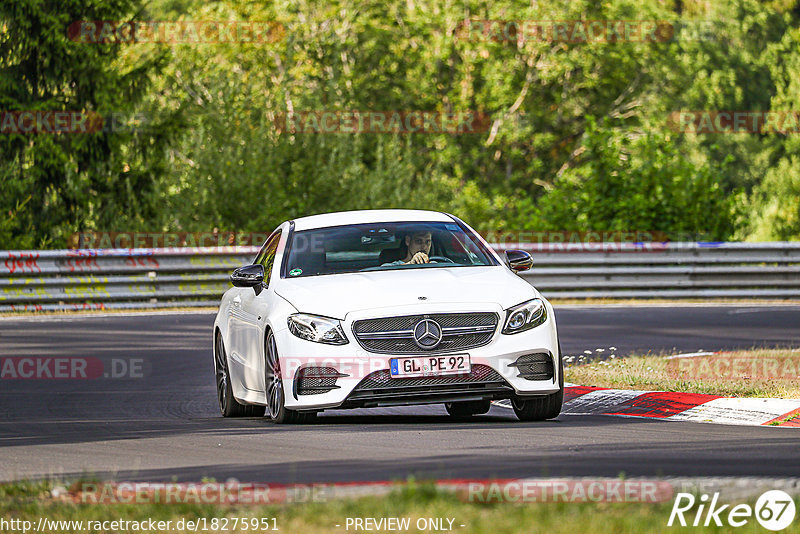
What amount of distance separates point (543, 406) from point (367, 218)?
2208 mm

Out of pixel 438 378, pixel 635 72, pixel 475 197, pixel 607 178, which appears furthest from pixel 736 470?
pixel 635 72

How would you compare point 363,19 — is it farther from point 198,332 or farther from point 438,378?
point 438,378

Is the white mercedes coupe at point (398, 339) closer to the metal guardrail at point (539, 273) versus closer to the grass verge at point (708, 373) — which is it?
the grass verge at point (708, 373)

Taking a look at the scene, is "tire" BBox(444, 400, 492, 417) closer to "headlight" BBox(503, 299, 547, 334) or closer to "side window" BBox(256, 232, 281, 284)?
"headlight" BBox(503, 299, 547, 334)

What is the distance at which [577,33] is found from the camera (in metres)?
49.0

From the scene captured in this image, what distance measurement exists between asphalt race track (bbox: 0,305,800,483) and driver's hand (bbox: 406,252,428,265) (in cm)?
116

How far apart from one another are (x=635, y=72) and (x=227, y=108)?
2479 centimetres

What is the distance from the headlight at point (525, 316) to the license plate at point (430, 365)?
1.27ft

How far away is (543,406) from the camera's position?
32.8 feet

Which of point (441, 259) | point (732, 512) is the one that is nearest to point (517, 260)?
point (441, 259)
